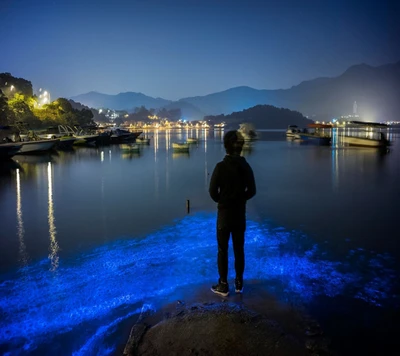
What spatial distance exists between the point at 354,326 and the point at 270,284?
1527 mm

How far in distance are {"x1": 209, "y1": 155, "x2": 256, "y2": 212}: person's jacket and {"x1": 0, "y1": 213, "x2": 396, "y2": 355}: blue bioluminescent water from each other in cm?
189

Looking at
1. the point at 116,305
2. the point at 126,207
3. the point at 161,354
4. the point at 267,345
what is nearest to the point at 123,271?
the point at 116,305

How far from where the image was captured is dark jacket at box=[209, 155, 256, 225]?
5008 millimetres

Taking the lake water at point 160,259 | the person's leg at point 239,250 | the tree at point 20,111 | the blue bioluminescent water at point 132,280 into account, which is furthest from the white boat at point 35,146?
the person's leg at point 239,250

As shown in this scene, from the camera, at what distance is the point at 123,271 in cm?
696

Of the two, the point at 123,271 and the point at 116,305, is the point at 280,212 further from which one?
the point at 116,305

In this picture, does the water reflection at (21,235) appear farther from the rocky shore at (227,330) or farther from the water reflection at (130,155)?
the water reflection at (130,155)

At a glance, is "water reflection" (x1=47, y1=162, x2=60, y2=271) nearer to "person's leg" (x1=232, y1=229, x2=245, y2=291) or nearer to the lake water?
the lake water

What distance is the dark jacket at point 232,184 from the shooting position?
5008 mm

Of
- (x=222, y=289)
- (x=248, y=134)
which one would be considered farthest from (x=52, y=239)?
(x=248, y=134)

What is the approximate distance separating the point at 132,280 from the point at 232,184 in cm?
293

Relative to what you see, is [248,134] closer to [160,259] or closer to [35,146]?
[35,146]

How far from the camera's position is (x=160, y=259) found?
24.8 feet

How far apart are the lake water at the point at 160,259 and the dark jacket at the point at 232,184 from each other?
5.61 feet
